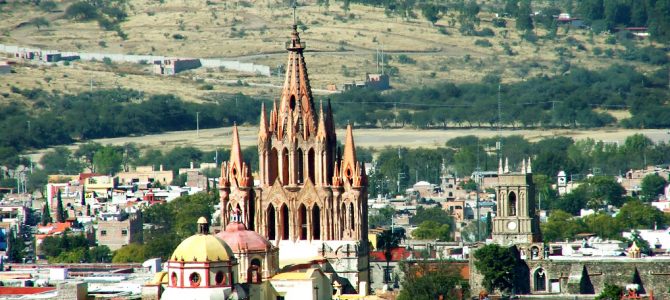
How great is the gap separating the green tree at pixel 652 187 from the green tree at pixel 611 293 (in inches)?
3135

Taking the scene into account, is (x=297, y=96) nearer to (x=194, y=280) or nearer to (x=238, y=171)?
(x=238, y=171)

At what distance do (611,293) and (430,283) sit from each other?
7.10 meters

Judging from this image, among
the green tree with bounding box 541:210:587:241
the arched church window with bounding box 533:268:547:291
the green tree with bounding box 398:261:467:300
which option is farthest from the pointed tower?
the green tree with bounding box 541:210:587:241

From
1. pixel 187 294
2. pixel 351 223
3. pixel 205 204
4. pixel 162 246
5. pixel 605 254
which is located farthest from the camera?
pixel 205 204

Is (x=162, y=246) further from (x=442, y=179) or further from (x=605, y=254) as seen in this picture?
(x=442, y=179)

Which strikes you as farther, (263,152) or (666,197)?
(666,197)

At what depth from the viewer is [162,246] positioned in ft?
443

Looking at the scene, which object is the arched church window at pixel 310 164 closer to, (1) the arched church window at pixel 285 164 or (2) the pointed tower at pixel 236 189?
(1) the arched church window at pixel 285 164

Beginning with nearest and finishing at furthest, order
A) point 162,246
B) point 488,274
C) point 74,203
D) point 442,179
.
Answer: point 488,274, point 162,246, point 74,203, point 442,179

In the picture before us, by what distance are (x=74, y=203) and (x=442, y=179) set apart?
33.6 meters

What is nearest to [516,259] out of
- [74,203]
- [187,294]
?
[187,294]

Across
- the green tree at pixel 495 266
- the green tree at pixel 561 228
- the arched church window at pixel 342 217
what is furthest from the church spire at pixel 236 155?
the green tree at pixel 561 228

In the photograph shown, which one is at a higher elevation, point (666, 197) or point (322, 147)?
point (322, 147)

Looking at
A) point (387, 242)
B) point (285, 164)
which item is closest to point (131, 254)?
point (387, 242)
